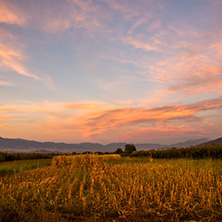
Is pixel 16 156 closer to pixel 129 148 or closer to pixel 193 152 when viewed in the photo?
pixel 193 152

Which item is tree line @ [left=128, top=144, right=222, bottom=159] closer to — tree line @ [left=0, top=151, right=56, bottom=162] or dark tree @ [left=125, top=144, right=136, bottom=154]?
dark tree @ [left=125, top=144, right=136, bottom=154]

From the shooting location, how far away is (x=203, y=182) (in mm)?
8430

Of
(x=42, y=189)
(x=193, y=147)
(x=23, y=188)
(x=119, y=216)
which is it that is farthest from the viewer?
(x=193, y=147)

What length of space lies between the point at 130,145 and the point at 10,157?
19.5m

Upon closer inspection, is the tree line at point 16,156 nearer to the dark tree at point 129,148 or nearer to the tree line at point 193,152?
the tree line at point 193,152

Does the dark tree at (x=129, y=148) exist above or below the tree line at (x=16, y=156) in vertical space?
above

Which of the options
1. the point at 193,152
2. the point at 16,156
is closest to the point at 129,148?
the point at 193,152

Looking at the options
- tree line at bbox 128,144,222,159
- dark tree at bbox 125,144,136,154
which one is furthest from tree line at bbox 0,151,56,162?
dark tree at bbox 125,144,136,154

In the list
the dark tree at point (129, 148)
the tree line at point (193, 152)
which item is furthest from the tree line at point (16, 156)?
the dark tree at point (129, 148)

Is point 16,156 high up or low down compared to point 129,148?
down

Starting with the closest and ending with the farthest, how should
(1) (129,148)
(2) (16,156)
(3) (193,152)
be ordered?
(3) (193,152) → (2) (16,156) → (1) (129,148)

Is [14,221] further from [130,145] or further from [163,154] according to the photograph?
[130,145]

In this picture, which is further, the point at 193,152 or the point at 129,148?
the point at 129,148

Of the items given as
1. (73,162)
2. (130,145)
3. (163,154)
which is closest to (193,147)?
(163,154)
